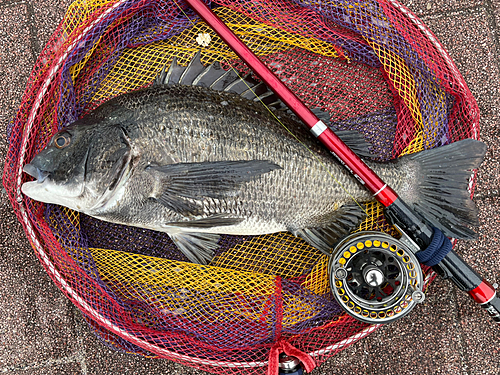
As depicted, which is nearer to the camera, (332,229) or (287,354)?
(287,354)

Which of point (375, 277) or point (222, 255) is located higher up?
point (222, 255)

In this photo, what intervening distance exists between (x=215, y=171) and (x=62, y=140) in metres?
0.86

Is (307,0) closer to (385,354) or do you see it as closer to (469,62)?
(469,62)

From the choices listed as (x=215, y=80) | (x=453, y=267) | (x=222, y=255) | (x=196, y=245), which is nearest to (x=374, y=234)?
(x=453, y=267)

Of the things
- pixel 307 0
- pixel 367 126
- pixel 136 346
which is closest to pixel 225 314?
pixel 136 346

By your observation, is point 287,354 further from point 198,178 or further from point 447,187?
point 447,187

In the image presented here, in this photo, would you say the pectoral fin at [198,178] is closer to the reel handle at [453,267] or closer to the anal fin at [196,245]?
the anal fin at [196,245]

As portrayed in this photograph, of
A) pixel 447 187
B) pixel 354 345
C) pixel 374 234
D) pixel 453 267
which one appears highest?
pixel 374 234

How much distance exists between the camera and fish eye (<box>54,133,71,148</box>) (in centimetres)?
200

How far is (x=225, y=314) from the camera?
2.29m

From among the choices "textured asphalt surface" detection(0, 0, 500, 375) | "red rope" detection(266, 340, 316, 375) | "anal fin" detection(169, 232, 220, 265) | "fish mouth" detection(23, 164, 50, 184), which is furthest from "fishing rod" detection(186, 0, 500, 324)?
"fish mouth" detection(23, 164, 50, 184)

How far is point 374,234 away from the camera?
2107mm

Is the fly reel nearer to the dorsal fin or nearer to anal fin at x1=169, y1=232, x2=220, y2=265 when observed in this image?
anal fin at x1=169, y1=232, x2=220, y2=265

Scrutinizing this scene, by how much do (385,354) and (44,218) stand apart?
2.42 m
